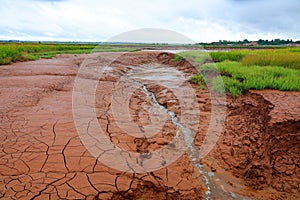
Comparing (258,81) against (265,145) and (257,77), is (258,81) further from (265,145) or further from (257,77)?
(265,145)

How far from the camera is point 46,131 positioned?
3.70 meters

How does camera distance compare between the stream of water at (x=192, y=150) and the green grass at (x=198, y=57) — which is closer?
the stream of water at (x=192, y=150)

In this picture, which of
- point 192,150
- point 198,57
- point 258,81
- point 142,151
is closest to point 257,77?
point 258,81

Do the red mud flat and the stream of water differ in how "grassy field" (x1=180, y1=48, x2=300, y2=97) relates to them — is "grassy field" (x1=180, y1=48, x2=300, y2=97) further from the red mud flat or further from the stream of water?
the stream of water

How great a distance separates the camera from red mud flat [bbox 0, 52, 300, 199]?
2.66 meters

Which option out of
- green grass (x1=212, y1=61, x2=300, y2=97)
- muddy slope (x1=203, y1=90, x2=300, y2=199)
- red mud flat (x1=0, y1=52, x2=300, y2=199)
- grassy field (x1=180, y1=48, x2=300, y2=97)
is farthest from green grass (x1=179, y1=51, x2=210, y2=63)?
muddy slope (x1=203, y1=90, x2=300, y2=199)

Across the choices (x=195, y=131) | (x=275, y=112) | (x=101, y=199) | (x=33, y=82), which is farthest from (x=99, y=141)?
(x=33, y=82)

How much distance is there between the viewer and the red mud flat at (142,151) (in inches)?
105

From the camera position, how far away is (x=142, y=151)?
3.59 meters

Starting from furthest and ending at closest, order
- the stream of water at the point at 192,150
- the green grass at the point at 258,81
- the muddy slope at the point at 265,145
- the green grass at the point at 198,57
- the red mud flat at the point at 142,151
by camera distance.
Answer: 1. the green grass at the point at 198,57
2. the green grass at the point at 258,81
3. the muddy slope at the point at 265,145
4. the stream of water at the point at 192,150
5. the red mud flat at the point at 142,151

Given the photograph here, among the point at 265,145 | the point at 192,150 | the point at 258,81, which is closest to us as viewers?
the point at 265,145

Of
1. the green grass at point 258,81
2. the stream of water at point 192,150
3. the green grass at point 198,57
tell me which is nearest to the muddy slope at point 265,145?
the stream of water at point 192,150

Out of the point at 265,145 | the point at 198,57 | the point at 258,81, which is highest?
the point at 198,57

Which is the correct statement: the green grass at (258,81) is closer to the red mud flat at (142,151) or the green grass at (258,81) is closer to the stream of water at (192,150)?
the red mud flat at (142,151)
